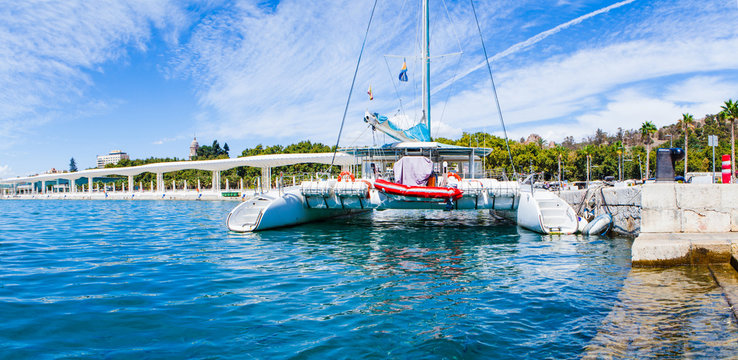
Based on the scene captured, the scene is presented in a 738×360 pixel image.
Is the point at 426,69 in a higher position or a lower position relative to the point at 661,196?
higher

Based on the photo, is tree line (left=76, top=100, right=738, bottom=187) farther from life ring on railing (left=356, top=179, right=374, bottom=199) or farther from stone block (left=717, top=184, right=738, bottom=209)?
stone block (left=717, top=184, right=738, bottom=209)

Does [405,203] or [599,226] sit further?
[405,203]

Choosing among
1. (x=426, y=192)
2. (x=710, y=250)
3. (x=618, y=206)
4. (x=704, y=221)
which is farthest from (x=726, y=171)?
(x=426, y=192)

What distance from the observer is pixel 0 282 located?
788 cm

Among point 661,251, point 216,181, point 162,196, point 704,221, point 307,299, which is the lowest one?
point 307,299

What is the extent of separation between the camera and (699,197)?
8.82 m

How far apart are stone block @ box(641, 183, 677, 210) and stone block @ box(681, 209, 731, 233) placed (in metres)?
0.30

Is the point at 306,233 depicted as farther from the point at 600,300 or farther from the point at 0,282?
the point at 600,300

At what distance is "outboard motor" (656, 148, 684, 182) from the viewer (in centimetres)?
1033

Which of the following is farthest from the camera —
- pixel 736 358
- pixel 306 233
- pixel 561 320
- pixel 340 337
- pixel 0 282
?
pixel 306 233

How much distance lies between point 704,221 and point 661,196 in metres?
0.92

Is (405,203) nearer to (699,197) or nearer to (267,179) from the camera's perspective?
(699,197)

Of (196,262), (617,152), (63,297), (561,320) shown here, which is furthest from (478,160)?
(617,152)

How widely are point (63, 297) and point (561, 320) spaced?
7497 millimetres
